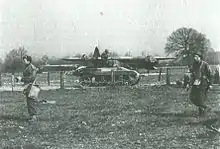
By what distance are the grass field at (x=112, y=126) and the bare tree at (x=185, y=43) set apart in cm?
335

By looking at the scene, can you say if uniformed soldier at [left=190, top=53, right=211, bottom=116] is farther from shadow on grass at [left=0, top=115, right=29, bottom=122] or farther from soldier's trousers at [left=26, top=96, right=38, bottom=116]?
shadow on grass at [left=0, top=115, right=29, bottom=122]

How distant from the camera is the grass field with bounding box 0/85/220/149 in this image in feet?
18.1

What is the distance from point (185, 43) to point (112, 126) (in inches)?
336

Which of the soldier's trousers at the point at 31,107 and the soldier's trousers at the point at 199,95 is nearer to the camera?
the soldier's trousers at the point at 199,95

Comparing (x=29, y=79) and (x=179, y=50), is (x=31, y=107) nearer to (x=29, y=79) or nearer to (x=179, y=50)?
(x=29, y=79)

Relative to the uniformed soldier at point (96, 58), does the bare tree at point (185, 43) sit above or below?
above

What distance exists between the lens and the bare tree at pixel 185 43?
11.8 meters

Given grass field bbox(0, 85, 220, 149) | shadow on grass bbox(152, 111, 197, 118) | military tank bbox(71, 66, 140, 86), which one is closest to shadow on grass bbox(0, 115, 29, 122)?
grass field bbox(0, 85, 220, 149)

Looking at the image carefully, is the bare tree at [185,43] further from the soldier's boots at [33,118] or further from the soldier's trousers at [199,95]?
the soldier's boots at [33,118]

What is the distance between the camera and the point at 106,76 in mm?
16188

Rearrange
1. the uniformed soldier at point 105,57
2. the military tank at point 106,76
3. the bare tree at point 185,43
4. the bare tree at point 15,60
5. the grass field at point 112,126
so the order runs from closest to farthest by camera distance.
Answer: the grass field at point 112,126, the bare tree at point 15,60, the bare tree at point 185,43, the military tank at point 106,76, the uniformed soldier at point 105,57

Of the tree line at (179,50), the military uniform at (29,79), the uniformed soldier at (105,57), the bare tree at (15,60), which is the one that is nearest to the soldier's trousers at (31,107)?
the military uniform at (29,79)

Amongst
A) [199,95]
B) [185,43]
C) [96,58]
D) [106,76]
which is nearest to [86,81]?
[106,76]

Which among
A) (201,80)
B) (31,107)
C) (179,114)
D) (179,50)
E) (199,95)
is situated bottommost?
(179,114)
